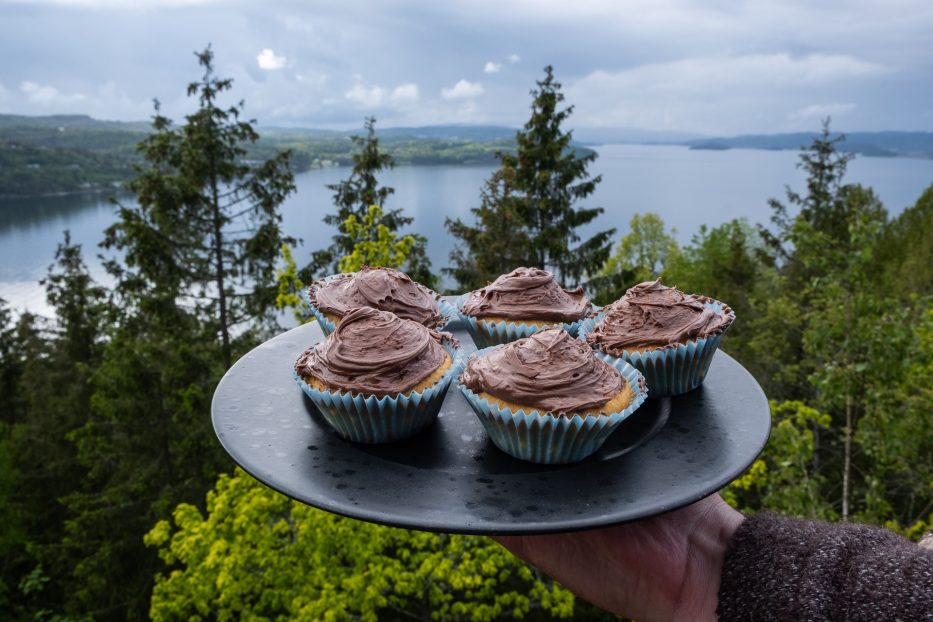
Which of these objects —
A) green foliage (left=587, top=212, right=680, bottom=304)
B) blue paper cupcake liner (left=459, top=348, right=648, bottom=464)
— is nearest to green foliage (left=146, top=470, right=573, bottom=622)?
blue paper cupcake liner (left=459, top=348, right=648, bottom=464)

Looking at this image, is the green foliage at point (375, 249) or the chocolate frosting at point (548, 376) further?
the green foliage at point (375, 249)

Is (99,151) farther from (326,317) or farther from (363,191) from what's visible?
(326,317)

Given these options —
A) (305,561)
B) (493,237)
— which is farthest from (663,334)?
(493,237)

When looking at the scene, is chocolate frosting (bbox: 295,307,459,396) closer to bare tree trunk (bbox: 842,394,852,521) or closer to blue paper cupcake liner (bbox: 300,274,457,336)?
blue paper cupcake liner (bbox: 300,274,457,336)

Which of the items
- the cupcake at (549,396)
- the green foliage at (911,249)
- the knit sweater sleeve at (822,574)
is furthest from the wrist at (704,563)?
the green foliage at (911,249)

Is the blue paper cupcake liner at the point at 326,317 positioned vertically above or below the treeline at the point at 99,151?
below

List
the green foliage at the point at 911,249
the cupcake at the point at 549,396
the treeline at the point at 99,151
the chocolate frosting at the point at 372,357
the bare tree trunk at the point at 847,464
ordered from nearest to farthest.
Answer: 1. the cupcake at the point at 549,396
2. the chocolate frosting at the point at 372,357
3. the bare tree trunk at the point at 847,464
4. the green foliage at the point at 911,249
5. the treeline at the point at 99,151

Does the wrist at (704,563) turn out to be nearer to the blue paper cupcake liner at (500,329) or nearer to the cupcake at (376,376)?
the cupcake at (376,376)
